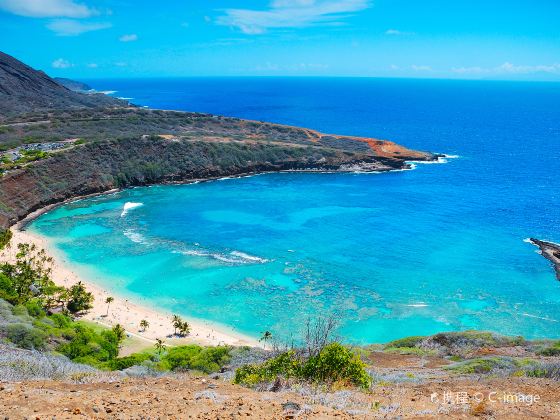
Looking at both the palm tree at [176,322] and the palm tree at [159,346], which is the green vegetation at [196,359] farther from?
the palm tree at [176,322]

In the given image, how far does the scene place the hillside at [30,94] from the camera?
13850 cm

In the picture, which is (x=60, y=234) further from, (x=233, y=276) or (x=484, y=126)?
(x=484, y=126)

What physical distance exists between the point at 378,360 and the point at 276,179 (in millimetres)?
68619

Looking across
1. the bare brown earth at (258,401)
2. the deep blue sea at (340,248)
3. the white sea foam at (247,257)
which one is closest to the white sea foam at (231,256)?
the white sea foam at (247,257)

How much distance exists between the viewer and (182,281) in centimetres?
4653

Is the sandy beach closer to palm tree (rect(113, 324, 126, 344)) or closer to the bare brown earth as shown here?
palm tree (rect(113, 324, 126, 344))

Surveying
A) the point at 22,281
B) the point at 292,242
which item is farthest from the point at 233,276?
the point at 22,281

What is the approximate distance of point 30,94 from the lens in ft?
510

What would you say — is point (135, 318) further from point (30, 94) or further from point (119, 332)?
point (30, 94)

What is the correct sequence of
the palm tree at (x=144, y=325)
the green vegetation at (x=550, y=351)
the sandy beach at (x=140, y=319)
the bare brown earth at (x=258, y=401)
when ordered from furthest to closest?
the palm tree at (x=144, y=325) < the sandy beach at (x=140, y=319) < the green vegetation at (x=550, y=351) < the bare brown earth at (x=258, y=401)

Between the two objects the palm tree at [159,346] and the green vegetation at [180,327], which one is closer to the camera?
the palm tree at [159,346]

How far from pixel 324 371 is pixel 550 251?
47.1 metres

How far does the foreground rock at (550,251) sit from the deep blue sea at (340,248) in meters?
0.97

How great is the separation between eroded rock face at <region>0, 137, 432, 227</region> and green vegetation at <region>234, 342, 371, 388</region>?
5383cm
